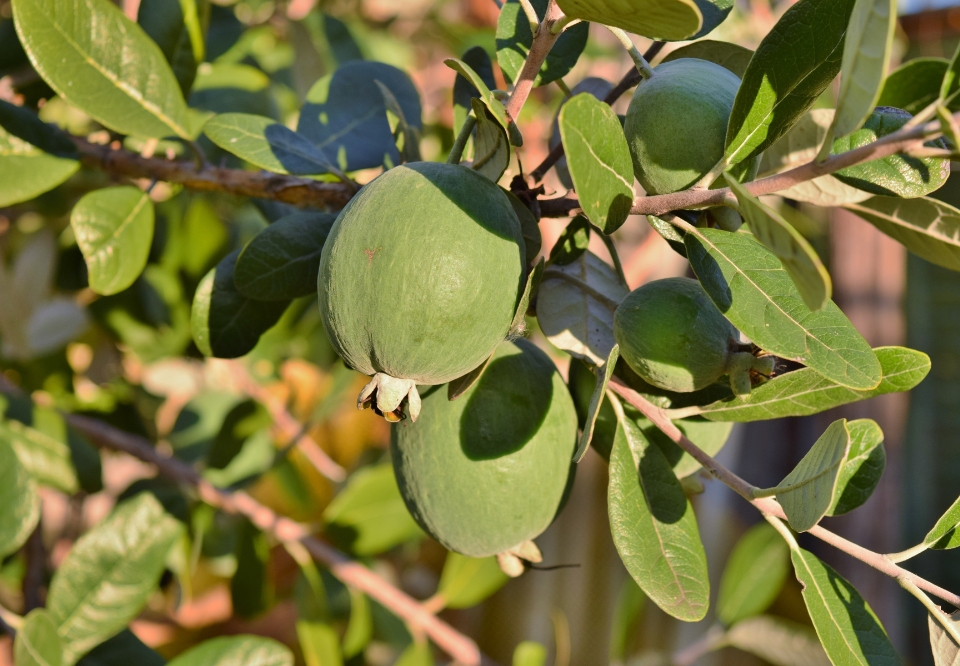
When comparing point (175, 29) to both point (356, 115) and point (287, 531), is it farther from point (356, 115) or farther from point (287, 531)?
point (287, 531)

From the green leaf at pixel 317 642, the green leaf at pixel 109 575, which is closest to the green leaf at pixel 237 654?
the green leaf at pixel 109 575

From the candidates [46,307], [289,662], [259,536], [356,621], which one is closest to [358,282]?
[289,662]

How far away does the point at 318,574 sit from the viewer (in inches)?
44.6

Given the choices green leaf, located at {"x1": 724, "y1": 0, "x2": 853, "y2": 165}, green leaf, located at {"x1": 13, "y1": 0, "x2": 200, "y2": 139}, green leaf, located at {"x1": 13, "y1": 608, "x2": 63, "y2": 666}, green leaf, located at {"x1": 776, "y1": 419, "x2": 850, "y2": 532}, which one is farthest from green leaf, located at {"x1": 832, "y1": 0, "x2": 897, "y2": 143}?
green leaf, located at {"x1": 13, "y1": 608, "x2": 63, "y2": 666}

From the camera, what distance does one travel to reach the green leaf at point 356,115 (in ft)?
2.60

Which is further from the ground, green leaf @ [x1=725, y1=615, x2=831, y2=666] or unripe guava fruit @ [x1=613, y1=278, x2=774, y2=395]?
unripe guava fruit @ [x1=613, y1=278, x2=774, y2=395]

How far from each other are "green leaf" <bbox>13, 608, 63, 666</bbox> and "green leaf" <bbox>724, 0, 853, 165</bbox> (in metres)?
0.82

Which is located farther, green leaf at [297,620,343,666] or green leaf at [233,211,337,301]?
green leaf at [297,620,343,666]

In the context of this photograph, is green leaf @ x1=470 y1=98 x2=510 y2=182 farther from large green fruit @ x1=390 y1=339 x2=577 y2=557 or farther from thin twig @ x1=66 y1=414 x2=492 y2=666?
thin twig @ x1=66 y1=414 x2=492 y2=666

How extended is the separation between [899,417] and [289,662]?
1.93m

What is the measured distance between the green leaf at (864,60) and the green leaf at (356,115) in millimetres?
497

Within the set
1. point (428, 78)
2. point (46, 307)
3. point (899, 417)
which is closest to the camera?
point (46, 307)

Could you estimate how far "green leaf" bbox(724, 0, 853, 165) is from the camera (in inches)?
18.3

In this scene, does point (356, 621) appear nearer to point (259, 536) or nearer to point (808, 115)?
point (259, 536)
